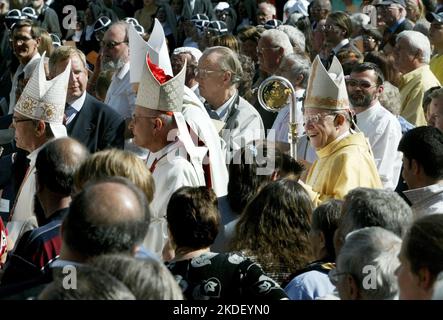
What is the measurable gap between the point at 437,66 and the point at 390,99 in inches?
92.1

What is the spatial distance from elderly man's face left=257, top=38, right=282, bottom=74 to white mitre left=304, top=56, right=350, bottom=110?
8.48ft

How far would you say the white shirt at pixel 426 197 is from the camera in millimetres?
5766

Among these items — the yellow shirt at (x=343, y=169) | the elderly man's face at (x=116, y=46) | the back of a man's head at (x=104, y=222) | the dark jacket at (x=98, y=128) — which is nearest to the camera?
the back of a man's head at (x=104, y=222)

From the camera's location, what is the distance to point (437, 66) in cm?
1050

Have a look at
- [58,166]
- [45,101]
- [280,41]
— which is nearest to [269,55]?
[280,41]

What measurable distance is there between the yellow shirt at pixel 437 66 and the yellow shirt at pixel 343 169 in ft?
12.7

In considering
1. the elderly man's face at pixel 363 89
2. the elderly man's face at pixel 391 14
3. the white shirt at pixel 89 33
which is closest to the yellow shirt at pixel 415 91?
the elderly man's face at pixel 363 89

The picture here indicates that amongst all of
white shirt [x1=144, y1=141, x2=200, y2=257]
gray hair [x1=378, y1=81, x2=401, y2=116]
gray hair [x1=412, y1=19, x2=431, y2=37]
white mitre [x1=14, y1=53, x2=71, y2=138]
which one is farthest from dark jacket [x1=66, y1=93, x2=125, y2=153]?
gray hair [x1=412, y1=19, x2=431, y2=37]

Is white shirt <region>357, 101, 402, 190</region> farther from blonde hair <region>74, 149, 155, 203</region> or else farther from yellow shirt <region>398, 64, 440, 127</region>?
blonde hair <region>74, 149, 155, 203</region>

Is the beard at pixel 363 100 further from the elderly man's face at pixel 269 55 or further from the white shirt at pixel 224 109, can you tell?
the elderly man's face at pixel 269 55

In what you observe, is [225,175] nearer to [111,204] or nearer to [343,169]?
[343,169]

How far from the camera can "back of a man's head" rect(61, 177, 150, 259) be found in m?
3.79

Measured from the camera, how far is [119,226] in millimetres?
3820
